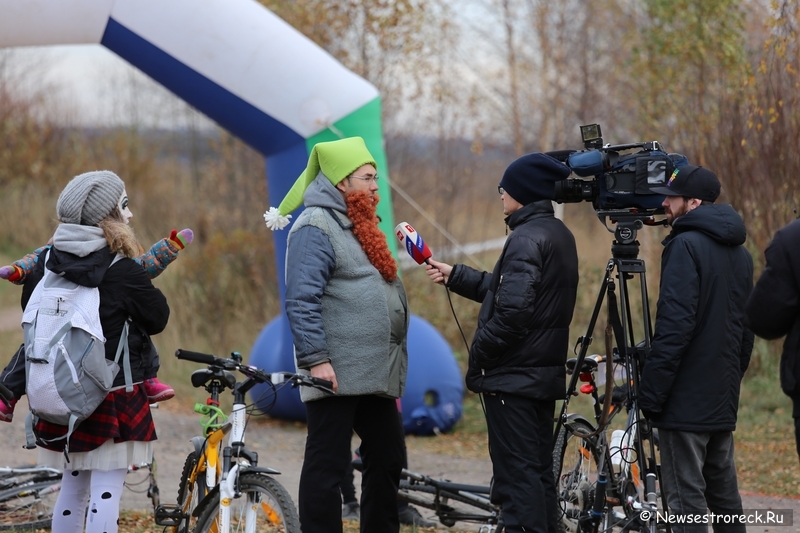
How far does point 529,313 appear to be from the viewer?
4023mm

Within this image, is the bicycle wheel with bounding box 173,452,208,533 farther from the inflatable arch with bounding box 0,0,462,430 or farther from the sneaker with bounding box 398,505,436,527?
the inflatable arch with bounding box 0,0,462,430

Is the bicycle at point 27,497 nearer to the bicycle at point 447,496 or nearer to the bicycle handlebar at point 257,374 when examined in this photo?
the bicycle handlebar at point 257,374

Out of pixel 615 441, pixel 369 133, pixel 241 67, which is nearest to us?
pixel 615 441

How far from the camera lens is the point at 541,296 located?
410cm

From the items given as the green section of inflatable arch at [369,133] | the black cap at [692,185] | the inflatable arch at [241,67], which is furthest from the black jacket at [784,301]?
the inflatable arch at [241,67]

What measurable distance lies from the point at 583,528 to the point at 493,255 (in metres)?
9.66

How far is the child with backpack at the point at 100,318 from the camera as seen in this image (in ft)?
12.4

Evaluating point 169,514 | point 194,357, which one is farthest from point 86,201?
point 169,514

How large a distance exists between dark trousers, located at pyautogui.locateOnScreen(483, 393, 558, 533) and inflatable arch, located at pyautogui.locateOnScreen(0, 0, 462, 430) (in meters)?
→ 3.48

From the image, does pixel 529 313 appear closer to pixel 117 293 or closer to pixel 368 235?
pixel 368 235

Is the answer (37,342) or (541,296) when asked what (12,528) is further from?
(541,296)

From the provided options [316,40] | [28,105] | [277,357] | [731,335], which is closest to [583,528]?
[731,335]

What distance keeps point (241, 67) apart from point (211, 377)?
11.9ft

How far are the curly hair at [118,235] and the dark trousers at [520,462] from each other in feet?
5.26
